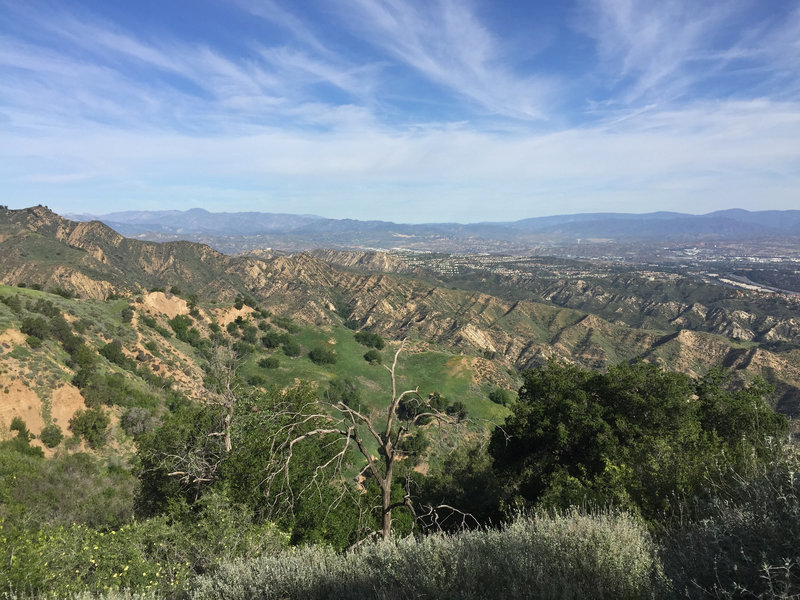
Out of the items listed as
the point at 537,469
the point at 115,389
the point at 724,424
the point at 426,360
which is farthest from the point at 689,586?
the point at 426,360

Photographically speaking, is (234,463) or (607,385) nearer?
(234,463)

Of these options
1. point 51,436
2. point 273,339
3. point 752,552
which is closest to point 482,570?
point 752,552

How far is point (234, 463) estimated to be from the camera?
14.9m

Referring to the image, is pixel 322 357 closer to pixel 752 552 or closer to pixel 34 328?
pixel 34 328

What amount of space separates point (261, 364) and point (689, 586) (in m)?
56.1

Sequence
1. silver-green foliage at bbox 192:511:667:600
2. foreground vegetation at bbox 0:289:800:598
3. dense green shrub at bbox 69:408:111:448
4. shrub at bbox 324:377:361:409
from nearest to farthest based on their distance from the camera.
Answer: silver-green foliage at bbox 192:511:667:600, foreground vegetation at bbox 0:289:800:598, dense green shrub at bbox 69:408:111:448, shrub at bbox 324:377:361:409

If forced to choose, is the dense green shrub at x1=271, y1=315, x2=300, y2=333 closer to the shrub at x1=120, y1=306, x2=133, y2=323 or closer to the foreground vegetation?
the foreground vegetation

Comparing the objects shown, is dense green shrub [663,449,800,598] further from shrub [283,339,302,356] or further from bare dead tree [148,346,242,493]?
shrub [283,339,302,356]

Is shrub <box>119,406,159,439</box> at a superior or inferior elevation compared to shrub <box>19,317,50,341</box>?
inferior

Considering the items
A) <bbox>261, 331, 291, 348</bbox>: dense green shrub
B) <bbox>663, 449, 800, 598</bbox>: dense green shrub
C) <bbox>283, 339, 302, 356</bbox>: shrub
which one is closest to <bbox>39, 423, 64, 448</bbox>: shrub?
<bbox>283, 339, 302, 356</bbox>: shrub

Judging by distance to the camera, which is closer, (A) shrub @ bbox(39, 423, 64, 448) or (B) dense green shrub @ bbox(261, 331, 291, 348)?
(A) shrub @ bbox(39, 423, 64, 448)

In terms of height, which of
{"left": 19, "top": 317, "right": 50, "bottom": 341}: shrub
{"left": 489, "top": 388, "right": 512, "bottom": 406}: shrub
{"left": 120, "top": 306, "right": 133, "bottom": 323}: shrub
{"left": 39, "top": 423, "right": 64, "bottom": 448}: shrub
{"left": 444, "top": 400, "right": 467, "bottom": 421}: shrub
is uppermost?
{"left": 19, "top": 317, "right": 50, "bottom": 341}: shrub

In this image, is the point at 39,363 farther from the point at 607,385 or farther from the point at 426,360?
the point at 426,360

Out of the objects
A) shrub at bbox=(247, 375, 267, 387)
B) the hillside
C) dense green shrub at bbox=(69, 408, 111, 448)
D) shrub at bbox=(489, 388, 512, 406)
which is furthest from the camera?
the hillside
